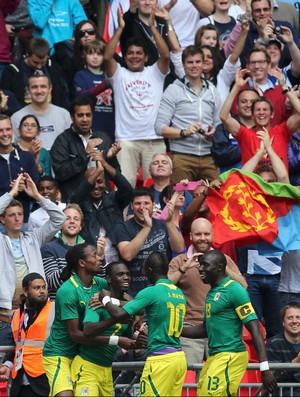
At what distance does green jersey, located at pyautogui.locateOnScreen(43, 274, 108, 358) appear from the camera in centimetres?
1353

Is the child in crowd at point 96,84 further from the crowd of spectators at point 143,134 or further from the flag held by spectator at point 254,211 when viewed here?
the flag held by spectator at point 254,211

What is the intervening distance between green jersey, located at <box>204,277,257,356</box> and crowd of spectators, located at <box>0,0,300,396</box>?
126cm

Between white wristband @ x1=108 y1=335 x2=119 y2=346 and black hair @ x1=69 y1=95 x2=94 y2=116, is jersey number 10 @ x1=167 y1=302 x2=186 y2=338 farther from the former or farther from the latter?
black hair @ x1=69 y1=95 x2=94 y2=116

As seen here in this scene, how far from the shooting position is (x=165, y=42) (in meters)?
19.2

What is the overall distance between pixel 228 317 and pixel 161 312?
659 millimetres

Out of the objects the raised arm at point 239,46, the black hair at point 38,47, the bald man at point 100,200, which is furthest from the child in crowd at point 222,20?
the bald man at point 100,200

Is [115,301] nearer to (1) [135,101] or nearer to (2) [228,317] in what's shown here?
(2) [228,317]

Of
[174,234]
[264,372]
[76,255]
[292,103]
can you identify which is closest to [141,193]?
[174,234]

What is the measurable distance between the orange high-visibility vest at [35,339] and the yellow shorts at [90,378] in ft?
1.90

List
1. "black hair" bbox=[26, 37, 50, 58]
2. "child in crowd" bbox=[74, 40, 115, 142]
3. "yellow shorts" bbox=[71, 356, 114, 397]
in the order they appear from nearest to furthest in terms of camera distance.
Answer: "yellow shorts" bbox=[71, 356, 114, 397]
"black hair" bbox=[26, 37, 50, 58]
"child in crowd" bbox=[74, 40, 115, 142]

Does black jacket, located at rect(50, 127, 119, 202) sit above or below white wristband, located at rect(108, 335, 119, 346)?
above

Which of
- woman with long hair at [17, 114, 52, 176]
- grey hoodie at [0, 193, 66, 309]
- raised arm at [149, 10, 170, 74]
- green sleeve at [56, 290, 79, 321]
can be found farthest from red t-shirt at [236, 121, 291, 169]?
green sleeve at [56, 290, 79, 321]

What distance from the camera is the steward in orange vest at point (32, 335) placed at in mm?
13977

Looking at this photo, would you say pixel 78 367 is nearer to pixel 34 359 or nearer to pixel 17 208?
pixel 34 359
